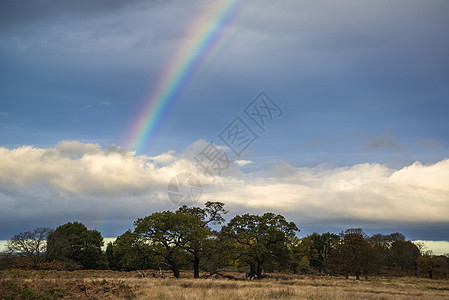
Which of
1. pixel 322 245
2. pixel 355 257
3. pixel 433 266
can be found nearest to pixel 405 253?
pixel 433 266

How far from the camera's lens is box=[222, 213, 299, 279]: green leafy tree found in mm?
51375

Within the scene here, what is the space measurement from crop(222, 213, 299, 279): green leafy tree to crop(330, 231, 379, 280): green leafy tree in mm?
28322

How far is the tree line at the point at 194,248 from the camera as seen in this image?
46.6m

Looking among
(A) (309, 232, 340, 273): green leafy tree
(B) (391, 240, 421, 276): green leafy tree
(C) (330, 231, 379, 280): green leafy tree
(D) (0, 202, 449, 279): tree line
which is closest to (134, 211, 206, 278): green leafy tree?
(D) (0, 202, 449, 279): tree line

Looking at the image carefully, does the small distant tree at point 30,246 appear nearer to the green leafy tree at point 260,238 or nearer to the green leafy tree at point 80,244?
the green leafy tree at point 80,244

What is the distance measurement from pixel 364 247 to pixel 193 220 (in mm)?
44590

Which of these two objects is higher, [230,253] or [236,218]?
[236,218]

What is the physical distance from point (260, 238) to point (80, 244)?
45065 millimetres

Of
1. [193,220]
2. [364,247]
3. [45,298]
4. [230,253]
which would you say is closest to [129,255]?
[193,220]

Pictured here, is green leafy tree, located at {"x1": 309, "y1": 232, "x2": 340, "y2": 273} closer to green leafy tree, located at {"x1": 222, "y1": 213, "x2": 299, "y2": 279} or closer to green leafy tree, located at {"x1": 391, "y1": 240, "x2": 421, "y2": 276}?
green leafy tree, located at {"x1": 391, "y1": 240, "x2": 421, "y2": 276}

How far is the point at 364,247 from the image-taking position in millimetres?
74438

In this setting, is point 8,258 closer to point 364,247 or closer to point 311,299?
point 311,299

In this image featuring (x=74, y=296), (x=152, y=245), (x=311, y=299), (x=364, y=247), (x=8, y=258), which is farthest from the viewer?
(x=364, y=247)

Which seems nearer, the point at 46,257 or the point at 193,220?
the point at 193,220
